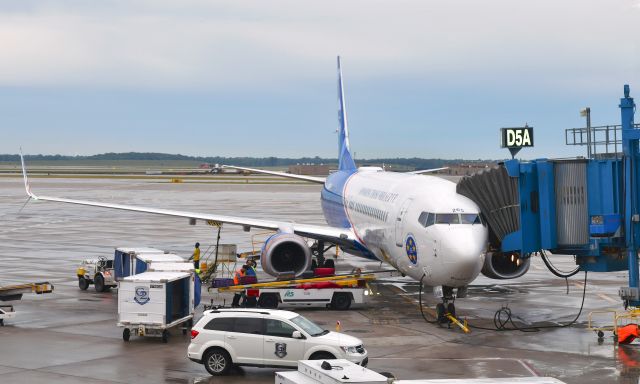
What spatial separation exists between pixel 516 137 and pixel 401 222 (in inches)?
213

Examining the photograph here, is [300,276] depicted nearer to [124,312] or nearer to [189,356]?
[124,312]

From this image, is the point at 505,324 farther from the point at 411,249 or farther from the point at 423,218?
the point at 423,218

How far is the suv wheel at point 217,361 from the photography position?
81.7ft

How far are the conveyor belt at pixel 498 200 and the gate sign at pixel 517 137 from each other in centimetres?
115

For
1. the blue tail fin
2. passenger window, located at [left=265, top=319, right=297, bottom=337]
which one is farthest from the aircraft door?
the blue tail fin

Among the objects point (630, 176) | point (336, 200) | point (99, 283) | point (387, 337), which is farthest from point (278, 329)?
point (336, 200)

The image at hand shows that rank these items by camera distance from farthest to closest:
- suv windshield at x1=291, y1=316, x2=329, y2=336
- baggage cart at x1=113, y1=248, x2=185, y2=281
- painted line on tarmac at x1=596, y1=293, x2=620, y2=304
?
painted line on tarmac at x1=596, y1=293, x2=620, y2=304 → baggage cart at x1=113, y1=248, x2=185, y2=281 → suv windshield at x1=291, y1=316, x2=329, y2=336

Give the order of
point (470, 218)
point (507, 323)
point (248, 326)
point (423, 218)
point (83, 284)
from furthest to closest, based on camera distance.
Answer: point (83, 284)
point (507, 323)
point (423, 218)
point (470, 218)
point (248, 326)

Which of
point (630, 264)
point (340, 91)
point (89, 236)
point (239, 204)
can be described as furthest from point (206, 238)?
point (630, 264)

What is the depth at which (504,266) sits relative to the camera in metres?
34.7

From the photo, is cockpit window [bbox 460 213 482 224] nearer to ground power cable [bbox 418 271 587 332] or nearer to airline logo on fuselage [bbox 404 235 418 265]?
airline logo on fuselage [bbox 404 235 418 265]

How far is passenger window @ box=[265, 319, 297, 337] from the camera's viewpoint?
2505cm

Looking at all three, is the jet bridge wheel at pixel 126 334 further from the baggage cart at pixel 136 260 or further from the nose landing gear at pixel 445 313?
the nose landing gear at pixel 445 313

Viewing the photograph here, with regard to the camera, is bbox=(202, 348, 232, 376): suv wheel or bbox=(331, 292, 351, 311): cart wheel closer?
bbox=(202, 348, 232, 376): suv wheel
